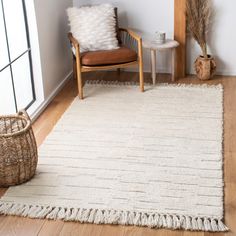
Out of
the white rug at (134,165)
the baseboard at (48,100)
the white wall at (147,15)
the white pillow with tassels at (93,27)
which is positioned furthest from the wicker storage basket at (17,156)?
the white wall at (147,15)

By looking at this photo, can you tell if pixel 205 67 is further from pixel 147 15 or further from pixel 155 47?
pixel 147 15

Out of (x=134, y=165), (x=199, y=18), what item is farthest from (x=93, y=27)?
(x=134, y=165)

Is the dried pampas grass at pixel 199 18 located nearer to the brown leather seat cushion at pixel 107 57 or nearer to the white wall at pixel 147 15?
the white wall at pixel 147 15

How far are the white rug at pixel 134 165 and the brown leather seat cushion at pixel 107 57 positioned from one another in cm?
32

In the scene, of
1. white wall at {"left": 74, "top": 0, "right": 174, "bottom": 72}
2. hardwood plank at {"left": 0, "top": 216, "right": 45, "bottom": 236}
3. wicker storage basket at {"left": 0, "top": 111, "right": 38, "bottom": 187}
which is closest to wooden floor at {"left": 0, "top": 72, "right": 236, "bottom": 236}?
hardwood plank at {"left": 0, "top": 216, "right": 45, "bottom": 236}

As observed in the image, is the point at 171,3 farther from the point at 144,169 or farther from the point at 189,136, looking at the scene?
the point at 144,169

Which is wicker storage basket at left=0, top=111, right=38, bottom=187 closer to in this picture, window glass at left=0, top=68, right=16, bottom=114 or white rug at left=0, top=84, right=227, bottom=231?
white rug at left=0, top=84, right=227, bottom=231

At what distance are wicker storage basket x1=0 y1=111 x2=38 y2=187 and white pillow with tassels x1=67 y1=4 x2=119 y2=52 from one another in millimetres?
1536

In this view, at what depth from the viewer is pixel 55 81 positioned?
14.6 ft

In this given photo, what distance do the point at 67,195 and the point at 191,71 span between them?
2.45m

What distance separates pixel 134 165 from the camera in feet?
10.4

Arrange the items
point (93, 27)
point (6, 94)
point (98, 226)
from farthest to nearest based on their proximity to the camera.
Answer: point (93, 27) < point (6, 94) < point (98, 226)

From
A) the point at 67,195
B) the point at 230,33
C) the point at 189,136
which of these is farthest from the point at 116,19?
the point at 67,195

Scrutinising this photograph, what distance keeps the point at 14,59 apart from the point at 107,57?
0.84m
